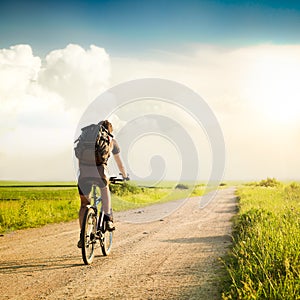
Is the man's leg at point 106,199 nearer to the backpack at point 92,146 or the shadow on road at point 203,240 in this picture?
the backpack at point 92,146

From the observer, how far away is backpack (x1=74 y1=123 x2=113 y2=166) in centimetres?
771

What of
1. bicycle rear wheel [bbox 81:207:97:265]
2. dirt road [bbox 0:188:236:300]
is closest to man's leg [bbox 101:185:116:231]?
bicycle rear wheel [bbox 81:207:97:265]

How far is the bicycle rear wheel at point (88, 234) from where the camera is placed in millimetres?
7524

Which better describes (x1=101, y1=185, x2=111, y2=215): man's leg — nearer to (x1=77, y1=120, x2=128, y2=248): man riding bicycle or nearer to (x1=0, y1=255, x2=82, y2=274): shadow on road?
(x1=77, y1=120, x2=128, y2=248): man riding bicycle

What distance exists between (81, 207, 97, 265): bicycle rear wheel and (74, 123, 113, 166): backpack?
907 mm

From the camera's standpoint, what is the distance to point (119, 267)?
7.67 meters

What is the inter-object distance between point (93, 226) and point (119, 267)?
0.93m

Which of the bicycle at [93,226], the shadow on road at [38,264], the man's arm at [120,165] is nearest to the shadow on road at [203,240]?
the bicycle at [93,226]

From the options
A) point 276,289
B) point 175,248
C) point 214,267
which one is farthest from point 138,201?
point 276,289

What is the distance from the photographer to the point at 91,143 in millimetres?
7707

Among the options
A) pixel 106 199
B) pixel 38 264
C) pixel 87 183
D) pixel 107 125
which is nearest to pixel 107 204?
pixel 106 199

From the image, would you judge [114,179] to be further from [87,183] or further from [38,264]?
[38,264]

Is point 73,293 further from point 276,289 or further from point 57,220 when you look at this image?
point 57,220

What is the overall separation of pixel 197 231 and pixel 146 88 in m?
10.5
